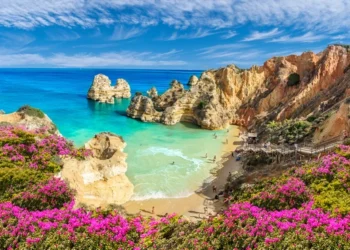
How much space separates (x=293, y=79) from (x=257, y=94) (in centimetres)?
850

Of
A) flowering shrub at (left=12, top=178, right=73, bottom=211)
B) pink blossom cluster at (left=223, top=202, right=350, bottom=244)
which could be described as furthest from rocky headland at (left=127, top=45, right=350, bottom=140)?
flowering shrub at (left=12, top=178, right=73, bottom=211)

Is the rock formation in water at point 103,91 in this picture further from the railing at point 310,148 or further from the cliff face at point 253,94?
the railing at point 310,148

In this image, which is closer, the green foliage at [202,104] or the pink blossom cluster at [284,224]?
the pink blossom cluster at [284,224]

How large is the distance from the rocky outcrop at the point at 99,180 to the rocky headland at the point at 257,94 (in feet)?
87.6

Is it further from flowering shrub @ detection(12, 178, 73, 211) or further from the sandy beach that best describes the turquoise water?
flowering shrub @ detection(12, 178, 73, 211)

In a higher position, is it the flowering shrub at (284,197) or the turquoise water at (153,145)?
the flowering shrub at (284,197)

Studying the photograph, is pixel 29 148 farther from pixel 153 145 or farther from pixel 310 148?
pixel 153 145

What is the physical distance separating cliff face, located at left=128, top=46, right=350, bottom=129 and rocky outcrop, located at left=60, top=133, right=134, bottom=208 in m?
26.7

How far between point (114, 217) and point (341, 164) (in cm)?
1203

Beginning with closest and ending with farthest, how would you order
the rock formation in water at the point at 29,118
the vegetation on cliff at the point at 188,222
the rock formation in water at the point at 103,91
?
the vegetation on cliff at the point at 188,222 → the rock formation in water at the point at 29,118 → the rock formation in water at the point at 103,91

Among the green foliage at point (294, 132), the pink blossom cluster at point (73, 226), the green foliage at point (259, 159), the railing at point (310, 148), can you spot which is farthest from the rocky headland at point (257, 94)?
the pink blossom cluster at point (73, 226)

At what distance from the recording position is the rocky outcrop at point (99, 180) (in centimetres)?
1889

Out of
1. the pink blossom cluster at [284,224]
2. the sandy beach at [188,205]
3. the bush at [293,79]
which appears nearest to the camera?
the pink blossom cluster at [284,224]

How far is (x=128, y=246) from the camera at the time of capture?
10016 mm
